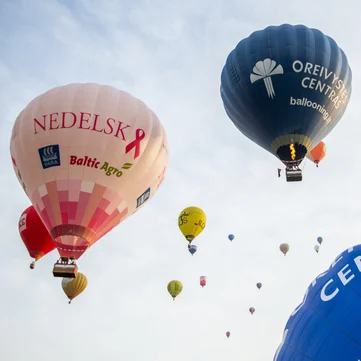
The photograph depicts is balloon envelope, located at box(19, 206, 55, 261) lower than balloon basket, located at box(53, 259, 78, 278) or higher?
higher

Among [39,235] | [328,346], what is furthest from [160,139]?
[328,346]

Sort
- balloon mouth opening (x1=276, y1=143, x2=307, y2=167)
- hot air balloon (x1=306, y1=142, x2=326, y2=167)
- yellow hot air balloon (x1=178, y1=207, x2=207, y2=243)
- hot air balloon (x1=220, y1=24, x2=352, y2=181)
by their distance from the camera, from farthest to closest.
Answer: yellow hot air balloon (x1=178, y1=207, x2=207, y2=243) < hot air balloon (x1=306, y1=142, x2=326, y2=167) < balloon mouth opening (x1=276, y1=143, x2=307, y2=167) < hot air balloon (x1=220, y1=24, x2=352, y2=181)

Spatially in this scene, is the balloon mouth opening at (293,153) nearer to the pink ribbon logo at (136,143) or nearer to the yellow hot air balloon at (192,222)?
the pink ribbon logo at (136,143)

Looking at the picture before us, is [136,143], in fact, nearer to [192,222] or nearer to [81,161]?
[81,161]

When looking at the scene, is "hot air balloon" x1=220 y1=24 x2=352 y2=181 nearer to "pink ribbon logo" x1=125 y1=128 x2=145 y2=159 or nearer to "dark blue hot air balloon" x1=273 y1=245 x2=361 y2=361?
"pink ribbon logo" x1=125 y1=128 x2=145 y2=159

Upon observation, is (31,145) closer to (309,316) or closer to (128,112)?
(128,112)

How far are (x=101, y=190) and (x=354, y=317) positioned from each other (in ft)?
23.7

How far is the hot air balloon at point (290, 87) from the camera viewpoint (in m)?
13.6

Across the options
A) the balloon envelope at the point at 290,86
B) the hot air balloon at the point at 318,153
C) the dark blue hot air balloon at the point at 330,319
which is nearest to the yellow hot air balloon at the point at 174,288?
the hot air balloon at the point at 318,153

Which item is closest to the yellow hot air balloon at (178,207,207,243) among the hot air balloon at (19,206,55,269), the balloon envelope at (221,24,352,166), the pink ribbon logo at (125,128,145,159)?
the hot air balloon at (19,206,55,269)

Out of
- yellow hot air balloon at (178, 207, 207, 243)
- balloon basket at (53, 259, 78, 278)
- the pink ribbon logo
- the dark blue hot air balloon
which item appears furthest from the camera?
yellow hot air balloon at (178, 207, 207, 243)

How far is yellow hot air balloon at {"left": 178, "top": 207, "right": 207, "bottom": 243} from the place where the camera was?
20.9 metres

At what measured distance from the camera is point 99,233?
12.3 m

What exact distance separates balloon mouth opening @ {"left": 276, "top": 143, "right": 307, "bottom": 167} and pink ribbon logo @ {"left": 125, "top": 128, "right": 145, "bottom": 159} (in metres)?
3.92
